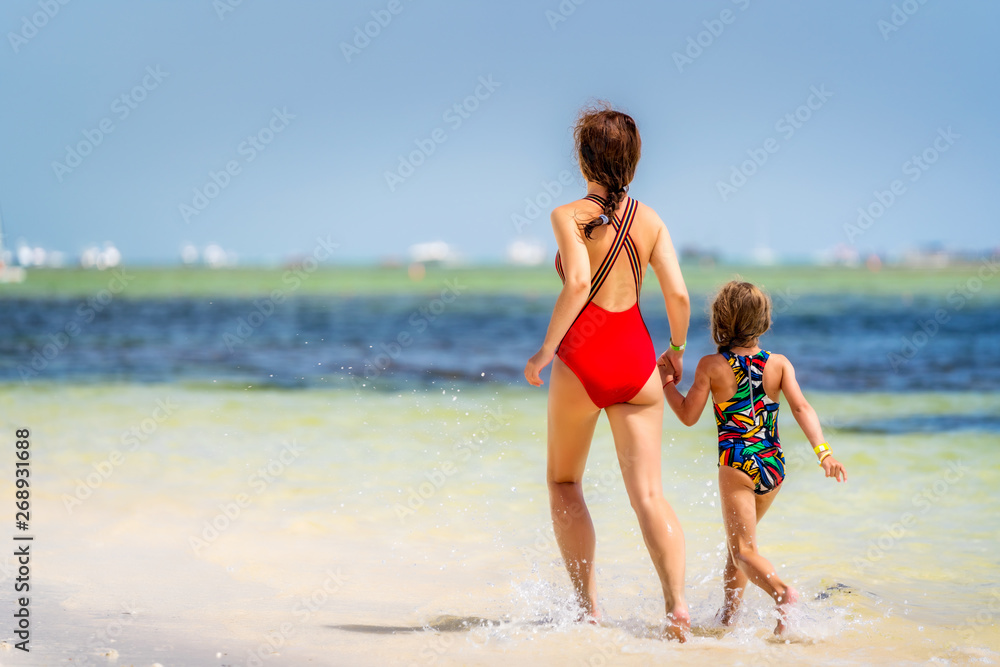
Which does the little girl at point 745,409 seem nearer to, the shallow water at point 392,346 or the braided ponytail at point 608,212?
the braided ponytail at point 608,212

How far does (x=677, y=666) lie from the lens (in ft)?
10.7

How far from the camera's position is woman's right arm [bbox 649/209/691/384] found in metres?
3.41

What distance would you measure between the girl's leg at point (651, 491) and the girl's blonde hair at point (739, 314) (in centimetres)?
39

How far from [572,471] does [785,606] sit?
0.98 meters

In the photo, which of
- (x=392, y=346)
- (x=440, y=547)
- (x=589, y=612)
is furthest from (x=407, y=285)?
(x=589, y=612)

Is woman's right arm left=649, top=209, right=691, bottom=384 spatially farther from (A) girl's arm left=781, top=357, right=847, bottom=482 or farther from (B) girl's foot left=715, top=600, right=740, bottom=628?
(B) girl's foot left=715, top=600, right=740, bottom=628

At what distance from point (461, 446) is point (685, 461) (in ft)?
6.58

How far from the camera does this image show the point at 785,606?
11.3ft

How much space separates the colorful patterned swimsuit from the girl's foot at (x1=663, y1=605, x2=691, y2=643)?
58cm

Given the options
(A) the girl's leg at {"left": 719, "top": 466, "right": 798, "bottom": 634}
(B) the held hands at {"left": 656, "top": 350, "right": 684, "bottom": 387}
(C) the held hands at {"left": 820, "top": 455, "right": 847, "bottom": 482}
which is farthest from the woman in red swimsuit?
(C) the held hands at {"left": 820, "top": 455, "right": 847, "bottom": 482}

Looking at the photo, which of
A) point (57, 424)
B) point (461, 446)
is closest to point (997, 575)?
point (461, 446)

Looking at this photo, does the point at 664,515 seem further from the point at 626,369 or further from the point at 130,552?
the point at 130,552

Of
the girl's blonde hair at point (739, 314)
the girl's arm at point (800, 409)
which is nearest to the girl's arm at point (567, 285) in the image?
the girl's blonde hair at point (739, 314)

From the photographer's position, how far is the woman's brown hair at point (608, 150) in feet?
11.1
